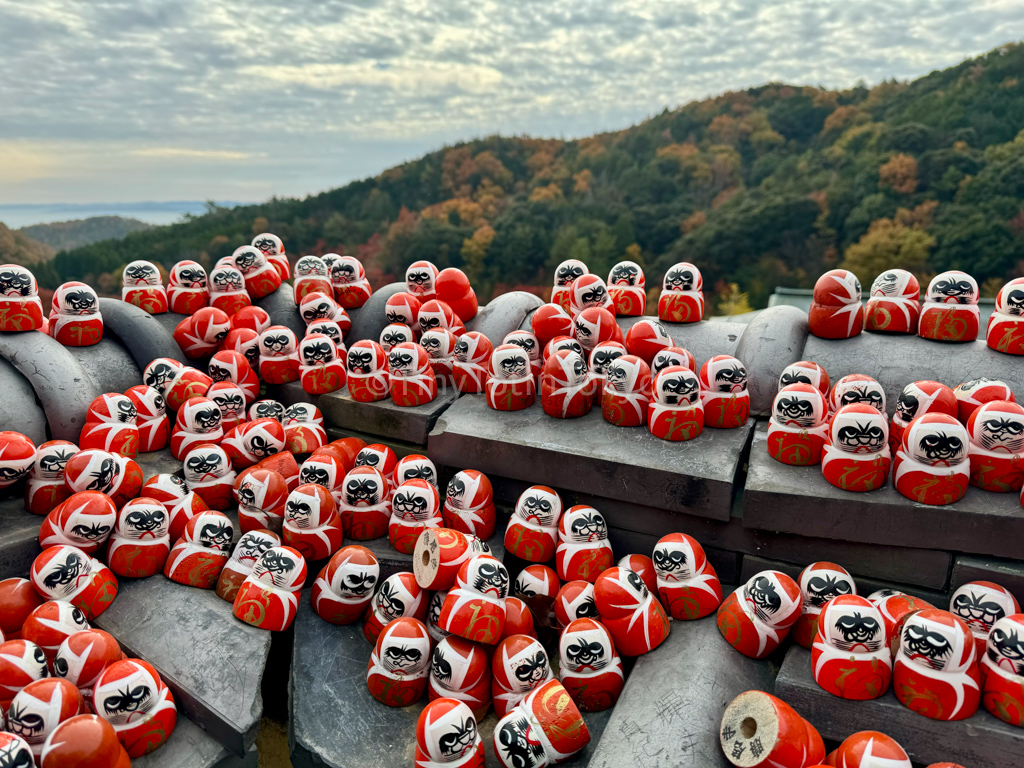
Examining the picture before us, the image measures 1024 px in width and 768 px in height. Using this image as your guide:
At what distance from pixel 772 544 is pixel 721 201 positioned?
62.5ft

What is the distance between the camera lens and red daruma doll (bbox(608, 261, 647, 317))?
18.2 ft

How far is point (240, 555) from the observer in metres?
3.90

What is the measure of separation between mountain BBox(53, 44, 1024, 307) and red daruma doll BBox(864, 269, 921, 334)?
544 inches


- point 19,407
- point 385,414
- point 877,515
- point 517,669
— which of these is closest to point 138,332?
point 19,407

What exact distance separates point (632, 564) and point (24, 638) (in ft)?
10.2

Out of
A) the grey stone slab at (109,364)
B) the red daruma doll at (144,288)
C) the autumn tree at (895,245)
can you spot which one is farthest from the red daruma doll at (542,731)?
the autumn tree at (895,245)

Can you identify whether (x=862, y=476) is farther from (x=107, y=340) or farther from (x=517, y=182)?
(x=517, y=182)

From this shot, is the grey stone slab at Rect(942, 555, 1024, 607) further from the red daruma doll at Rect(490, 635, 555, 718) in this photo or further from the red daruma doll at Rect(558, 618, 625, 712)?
the red daruma doll at Rect(490, 635, 555, 718)

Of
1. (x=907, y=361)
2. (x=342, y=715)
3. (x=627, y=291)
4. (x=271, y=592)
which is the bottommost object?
(x=342, y=715)

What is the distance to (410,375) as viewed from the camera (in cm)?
489

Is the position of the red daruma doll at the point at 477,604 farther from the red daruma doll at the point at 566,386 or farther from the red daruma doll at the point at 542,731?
the red daruma doll at the point at 566,386

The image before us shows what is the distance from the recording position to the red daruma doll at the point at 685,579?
11.6 feet

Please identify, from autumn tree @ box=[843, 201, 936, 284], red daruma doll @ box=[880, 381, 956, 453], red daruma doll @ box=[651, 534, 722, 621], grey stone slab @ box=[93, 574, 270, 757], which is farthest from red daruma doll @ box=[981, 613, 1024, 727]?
autumn tree @ box=[843, 201, 936, 284]

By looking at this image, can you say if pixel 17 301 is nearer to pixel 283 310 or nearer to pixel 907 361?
pixel 283 310
